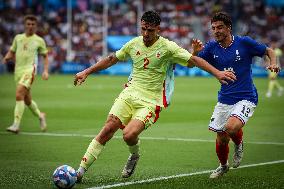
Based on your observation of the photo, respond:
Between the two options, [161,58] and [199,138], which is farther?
[199,138]

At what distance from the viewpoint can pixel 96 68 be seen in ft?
36.5

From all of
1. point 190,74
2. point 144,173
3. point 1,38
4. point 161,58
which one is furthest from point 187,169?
point 1,38

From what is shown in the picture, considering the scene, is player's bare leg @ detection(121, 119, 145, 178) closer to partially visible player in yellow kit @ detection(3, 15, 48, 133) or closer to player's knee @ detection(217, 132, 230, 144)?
player's knee @ detection(217, 132, 230, 144)

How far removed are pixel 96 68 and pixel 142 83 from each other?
0.73m

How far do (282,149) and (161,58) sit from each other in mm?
5007

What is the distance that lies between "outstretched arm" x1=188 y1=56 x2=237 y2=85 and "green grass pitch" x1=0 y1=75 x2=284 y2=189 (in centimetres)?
153

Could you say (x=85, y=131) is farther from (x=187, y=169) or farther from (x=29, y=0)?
(x=29, y=0)

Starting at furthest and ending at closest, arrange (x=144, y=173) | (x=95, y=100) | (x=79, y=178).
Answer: (x=95, y=100) → (x=144, y=173) → (x=79, y=178)

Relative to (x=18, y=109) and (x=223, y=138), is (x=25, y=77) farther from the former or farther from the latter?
(x=223, y=138)

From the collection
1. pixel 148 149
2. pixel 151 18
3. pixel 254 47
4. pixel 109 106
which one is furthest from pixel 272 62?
pixel 109 106

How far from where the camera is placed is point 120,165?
12.7 m

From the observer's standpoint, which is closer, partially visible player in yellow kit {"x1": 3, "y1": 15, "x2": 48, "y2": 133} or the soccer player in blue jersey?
the soccer player in blue jersey

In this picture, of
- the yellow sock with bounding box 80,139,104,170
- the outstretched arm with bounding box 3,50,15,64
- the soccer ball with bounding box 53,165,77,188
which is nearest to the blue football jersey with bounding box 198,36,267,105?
the yellow sock with bounding box 80,139,104,170

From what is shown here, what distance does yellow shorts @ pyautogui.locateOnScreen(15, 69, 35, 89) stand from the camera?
18000 millimetres
